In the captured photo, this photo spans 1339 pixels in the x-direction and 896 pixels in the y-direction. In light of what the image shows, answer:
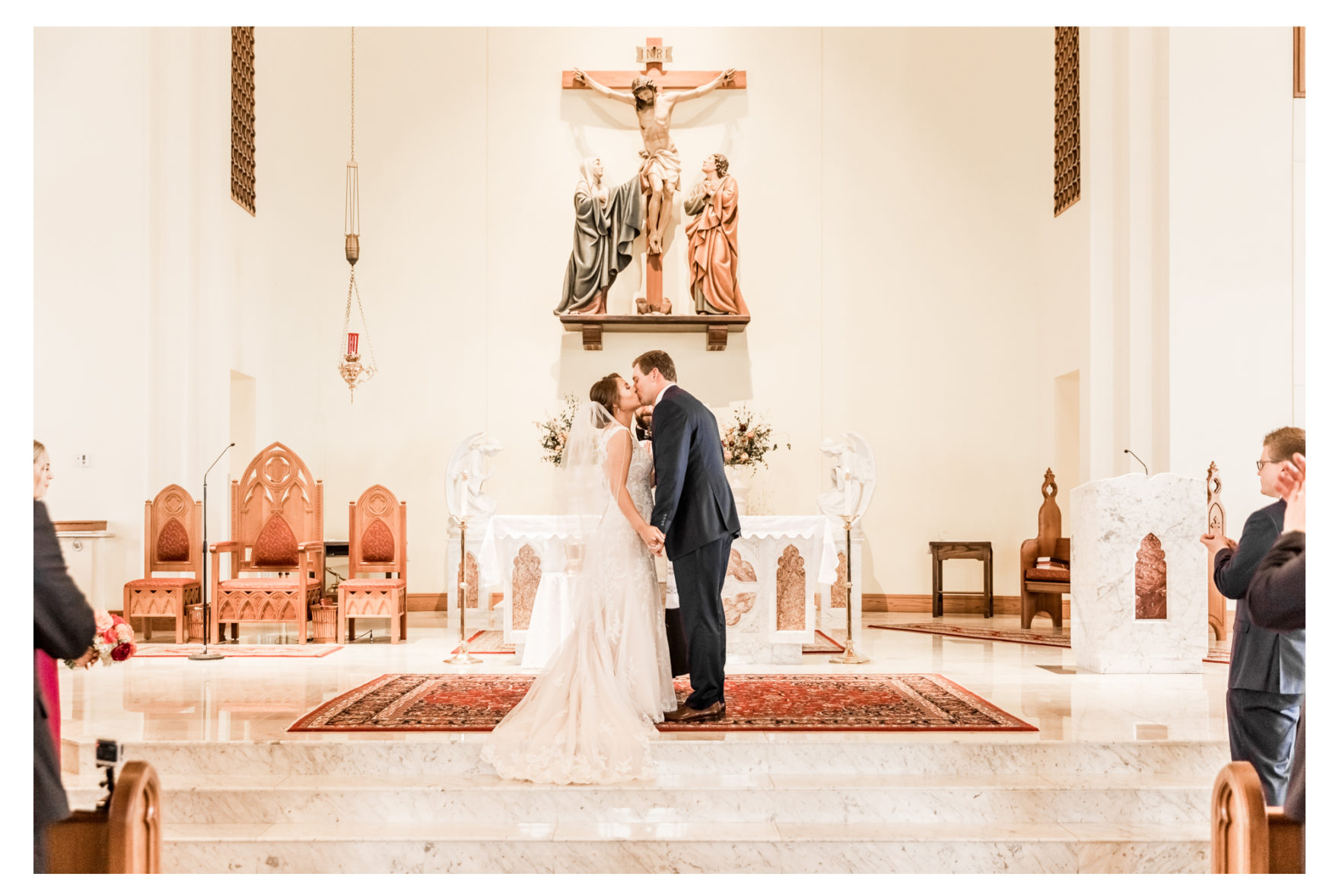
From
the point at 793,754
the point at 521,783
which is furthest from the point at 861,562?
the point at 521,783

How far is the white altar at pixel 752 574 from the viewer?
6.24 metres

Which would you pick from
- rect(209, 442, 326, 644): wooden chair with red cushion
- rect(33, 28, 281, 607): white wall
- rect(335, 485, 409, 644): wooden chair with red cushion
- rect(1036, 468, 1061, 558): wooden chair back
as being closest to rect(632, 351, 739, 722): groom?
rect(335, 485, 409, 644): wooden chair with red cushion

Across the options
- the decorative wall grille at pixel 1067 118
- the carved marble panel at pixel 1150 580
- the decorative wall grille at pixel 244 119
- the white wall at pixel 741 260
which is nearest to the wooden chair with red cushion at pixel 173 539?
the white wall at pixel 741 260

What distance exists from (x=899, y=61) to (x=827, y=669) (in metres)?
5.79

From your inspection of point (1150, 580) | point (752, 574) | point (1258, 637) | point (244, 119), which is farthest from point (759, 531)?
point (244, 119)

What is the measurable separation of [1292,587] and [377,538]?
22.1ft

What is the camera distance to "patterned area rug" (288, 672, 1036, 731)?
4.52 m

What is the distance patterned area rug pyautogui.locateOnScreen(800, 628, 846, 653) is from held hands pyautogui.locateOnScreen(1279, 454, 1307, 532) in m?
4.26

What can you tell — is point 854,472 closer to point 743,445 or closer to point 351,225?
point 743,445

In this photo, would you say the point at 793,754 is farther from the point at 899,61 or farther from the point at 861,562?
the point at 899,61

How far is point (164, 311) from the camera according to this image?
827 cm

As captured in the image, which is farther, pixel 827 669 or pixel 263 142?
pixel 263 142

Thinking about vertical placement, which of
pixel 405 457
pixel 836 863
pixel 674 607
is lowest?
pixel 836 863
